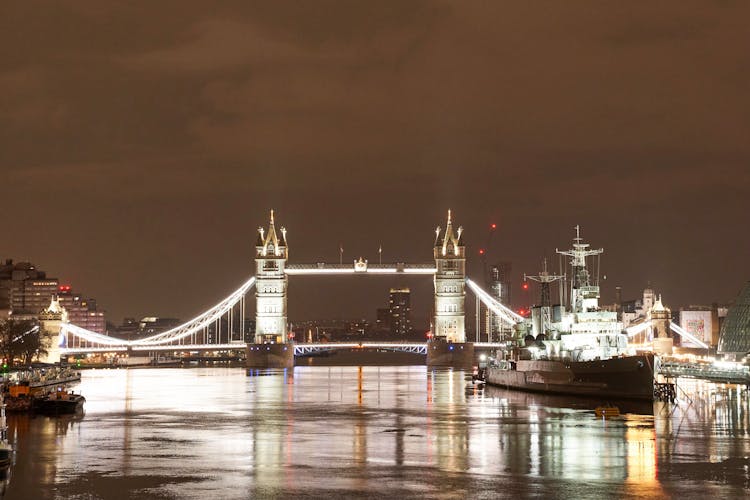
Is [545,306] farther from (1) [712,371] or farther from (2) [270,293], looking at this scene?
(2) [270,293]

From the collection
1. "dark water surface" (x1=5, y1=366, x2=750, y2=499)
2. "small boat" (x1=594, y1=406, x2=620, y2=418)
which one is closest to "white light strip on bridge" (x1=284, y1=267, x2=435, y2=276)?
"dark water surface" (x1=5, y1=366, x2=750, y2=499)

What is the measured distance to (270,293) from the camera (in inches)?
6732

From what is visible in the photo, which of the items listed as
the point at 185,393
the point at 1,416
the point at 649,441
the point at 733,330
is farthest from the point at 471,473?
the point at 733,330

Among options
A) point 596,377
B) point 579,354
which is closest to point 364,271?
point 579,354

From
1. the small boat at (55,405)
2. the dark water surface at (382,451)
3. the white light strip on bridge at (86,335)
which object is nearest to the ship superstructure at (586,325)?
the dark water surface at (382,451)

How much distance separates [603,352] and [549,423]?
23562mm

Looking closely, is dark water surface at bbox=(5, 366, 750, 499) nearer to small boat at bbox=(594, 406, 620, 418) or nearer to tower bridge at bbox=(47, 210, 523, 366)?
small boat at bbox=(594, 406, 620, 418)

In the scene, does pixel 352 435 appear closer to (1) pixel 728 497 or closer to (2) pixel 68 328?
(1) pixel 728 497

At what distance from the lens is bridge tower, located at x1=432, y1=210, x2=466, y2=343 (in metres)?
171

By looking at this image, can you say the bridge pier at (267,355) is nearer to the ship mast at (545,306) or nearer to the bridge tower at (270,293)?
the bridge tower at (270,293)

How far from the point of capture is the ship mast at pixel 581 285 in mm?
77062

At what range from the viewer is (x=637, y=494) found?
32.1 m

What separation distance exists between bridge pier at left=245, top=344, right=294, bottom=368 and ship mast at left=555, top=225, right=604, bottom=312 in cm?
8880

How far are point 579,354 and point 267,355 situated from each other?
91.1 m
